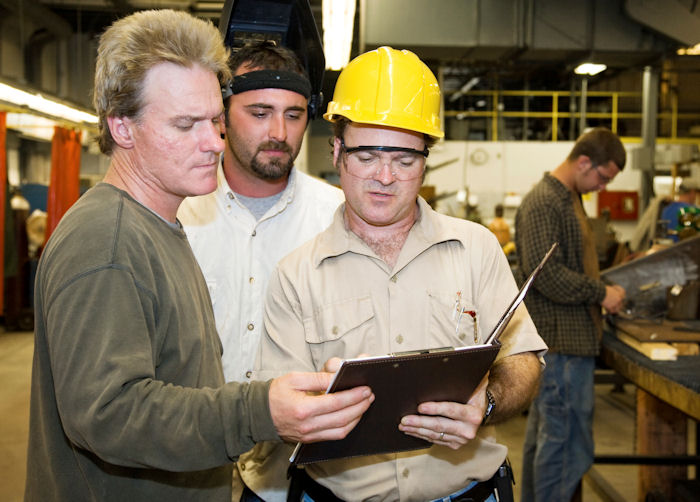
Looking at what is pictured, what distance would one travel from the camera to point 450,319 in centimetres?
167

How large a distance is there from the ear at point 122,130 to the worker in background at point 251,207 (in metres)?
0.67

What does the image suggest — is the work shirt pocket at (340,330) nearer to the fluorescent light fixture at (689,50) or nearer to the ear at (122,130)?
the ear at (122,130)

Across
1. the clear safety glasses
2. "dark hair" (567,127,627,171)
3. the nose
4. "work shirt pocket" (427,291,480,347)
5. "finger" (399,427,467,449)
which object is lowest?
"finger" (399,427,467,449)

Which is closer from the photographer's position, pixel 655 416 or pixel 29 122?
pixel 655 416

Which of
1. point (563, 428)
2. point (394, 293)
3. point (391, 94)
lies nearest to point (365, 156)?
point (391, 94)

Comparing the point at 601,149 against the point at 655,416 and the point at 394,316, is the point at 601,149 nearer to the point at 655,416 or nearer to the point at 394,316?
the point at 655,416

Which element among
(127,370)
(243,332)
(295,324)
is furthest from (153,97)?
(243,332)

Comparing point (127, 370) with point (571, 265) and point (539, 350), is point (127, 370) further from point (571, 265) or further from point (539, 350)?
point (571, 265)

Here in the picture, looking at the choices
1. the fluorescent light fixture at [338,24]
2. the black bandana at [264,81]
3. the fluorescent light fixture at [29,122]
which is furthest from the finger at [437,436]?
the fluorescent light fixture at [29,122]

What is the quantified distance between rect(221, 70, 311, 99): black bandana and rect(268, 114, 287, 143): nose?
0.33 ft

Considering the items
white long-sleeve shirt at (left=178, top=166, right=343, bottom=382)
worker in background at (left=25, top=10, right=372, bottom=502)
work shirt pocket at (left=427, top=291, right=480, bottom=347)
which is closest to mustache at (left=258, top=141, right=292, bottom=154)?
white long-sleeve shirt at (left=178, top=166, right=343, bottom=382)

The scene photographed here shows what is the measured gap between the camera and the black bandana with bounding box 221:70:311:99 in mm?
1981

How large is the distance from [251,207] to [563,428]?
227cm

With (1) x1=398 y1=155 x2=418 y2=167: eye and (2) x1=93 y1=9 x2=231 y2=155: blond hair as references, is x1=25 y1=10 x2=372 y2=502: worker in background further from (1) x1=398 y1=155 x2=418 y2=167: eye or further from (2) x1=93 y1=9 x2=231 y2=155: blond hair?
(1) x1=398 y1=155 x2=418 y2=167: eye
